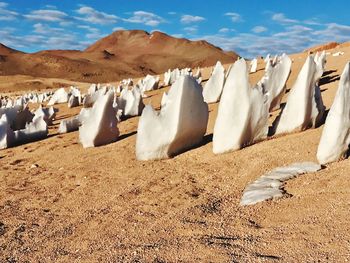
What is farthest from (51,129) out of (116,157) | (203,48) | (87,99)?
(203,48)

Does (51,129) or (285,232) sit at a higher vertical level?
(285,232)

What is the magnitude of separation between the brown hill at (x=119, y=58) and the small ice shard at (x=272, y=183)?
5482cm

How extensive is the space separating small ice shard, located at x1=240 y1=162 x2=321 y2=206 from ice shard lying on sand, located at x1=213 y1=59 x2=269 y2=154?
1.33 metres

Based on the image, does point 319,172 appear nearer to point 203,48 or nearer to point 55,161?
point 55,161

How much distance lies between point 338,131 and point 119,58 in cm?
9772

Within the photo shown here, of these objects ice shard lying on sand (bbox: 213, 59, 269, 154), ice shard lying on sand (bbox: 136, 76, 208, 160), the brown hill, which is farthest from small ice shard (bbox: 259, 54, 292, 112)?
the brown hill

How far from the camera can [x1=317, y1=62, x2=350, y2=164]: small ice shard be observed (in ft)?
21.9

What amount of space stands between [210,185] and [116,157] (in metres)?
2.61

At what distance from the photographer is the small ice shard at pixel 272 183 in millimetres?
5793

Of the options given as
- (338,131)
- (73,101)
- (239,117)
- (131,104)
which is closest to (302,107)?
(239,117)

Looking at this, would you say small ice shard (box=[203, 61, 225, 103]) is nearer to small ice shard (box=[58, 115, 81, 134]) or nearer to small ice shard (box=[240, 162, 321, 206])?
small ice shard (box=[58, 115, 81, 134])

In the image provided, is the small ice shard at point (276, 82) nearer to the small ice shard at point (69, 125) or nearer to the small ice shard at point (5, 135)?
the small ice shard at point (69, 125)

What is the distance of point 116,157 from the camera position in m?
8.95

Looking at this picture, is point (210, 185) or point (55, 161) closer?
point (210, 185)
